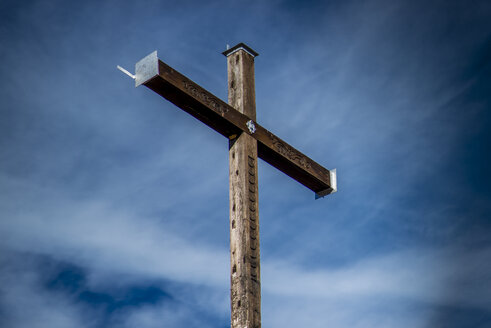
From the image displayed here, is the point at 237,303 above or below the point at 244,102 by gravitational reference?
below

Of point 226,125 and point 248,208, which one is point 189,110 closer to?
point 226,125

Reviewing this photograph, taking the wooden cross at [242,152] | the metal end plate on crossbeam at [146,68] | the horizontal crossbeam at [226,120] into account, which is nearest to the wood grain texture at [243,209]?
the wooden cross at [242,152]

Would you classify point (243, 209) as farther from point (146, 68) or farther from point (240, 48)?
point (240, 48)

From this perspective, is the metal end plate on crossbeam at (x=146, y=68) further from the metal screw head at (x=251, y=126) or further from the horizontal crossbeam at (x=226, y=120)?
the metal screw head at (x=251, y=126)

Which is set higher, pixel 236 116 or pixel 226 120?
pixel 236 116

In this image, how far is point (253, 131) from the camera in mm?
8125

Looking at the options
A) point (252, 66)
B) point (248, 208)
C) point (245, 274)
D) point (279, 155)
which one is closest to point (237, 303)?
point (245, 274)

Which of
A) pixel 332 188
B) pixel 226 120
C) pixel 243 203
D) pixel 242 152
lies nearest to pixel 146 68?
pixel 226 120

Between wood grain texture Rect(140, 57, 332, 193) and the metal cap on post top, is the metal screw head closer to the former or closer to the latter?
wood grain texture Rect(140, 57, 332, 193)

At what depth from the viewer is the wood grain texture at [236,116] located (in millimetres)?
7430

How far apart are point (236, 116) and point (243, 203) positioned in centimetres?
95

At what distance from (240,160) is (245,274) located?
1.19 metres

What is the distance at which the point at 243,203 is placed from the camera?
7.54 meters

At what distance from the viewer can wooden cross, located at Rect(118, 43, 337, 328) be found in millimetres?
A: 7176
